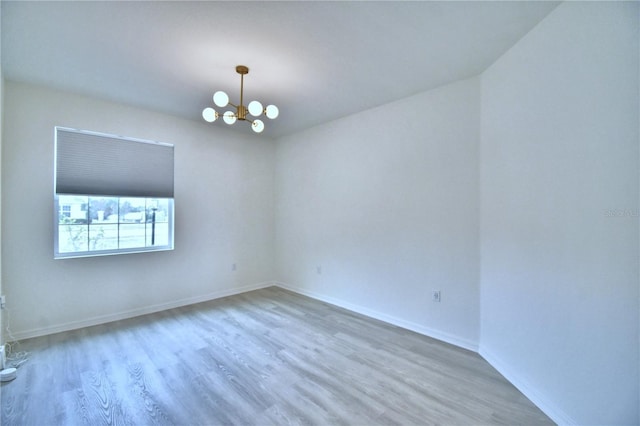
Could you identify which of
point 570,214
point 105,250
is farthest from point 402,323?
point 105,250

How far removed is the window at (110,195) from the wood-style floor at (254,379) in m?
1.08

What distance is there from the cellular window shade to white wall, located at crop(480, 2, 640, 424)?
4148mm

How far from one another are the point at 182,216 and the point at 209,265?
897mm

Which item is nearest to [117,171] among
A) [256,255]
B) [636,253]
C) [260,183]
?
[260,183]

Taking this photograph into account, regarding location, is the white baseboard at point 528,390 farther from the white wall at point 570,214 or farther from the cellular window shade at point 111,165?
the cellular window shade at point 111,165

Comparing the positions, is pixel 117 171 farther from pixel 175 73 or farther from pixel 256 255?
pixel 256 255

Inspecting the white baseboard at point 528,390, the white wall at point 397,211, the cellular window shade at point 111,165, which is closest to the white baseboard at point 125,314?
the white wall at point 397,211

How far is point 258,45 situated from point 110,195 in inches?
107

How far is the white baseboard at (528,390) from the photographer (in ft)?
5.61

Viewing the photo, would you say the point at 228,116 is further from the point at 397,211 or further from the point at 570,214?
the point at 570,214

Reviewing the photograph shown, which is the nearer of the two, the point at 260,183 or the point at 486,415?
the point at 486,415

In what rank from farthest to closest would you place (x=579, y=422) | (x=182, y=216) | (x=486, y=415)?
1. (x=182, y=216)
2. (x=486, y=415)
3. (x=579, y=422)

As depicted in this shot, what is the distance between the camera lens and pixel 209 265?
4281 millimetres

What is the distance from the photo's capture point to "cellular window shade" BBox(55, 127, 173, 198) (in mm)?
3096
